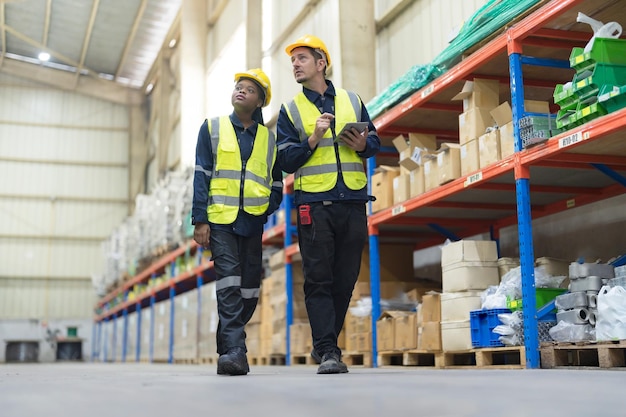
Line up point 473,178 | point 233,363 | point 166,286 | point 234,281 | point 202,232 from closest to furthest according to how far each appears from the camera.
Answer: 1. point 233,363
2. point 234,281
3. point 202,232
4. point 473,178
5. point 166,286

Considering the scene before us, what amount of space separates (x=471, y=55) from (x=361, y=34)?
15.8 feet

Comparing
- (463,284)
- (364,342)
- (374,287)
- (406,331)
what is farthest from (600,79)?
(364,342)

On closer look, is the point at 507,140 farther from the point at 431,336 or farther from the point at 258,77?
the point at 258,77

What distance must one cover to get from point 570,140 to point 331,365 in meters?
1.94

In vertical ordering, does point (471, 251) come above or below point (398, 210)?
below

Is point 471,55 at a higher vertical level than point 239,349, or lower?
higher

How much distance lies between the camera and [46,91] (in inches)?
1043

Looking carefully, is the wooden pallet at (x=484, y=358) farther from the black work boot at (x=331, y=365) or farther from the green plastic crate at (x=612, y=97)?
the green plastic crate at (x=612, y=97)

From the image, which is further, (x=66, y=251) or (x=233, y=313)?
(x=66, y=251)

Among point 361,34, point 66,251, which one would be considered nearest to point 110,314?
point 66,251

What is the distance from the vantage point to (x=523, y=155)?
15.8 ft

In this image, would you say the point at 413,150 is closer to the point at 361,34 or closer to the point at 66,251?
A: the point at 361,34

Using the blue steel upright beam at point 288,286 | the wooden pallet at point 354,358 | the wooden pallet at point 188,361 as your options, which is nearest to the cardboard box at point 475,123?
the wooden pallet at point 354,358

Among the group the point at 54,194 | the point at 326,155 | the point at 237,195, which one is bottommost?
the point at 237,195
